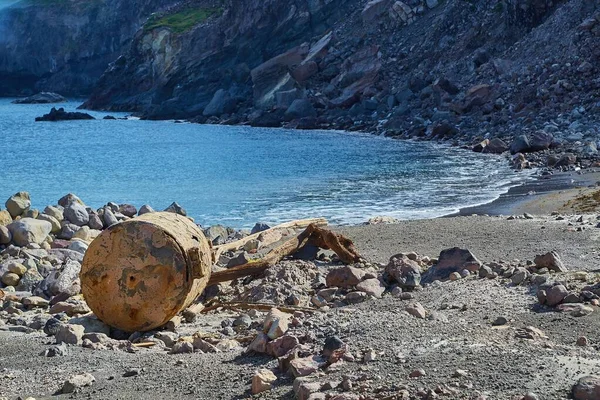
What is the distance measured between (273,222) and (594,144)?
1071 centimetres

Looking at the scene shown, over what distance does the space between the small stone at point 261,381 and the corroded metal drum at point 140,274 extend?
2119 mm

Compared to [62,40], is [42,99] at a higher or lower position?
lower

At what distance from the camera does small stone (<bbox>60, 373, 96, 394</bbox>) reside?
5.54 metres

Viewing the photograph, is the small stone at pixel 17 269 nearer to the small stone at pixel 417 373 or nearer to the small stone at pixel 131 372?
the small stone at pixel 131 372

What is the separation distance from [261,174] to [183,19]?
176 feet

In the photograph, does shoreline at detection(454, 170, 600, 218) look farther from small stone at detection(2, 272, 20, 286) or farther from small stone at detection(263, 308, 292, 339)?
small stone at detection(263, 308, 292, 339)

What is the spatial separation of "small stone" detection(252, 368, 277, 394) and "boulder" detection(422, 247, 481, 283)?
3.07 metres

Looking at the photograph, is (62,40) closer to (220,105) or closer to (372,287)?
(220,105)

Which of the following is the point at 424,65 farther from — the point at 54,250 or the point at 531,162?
the point at 54,250

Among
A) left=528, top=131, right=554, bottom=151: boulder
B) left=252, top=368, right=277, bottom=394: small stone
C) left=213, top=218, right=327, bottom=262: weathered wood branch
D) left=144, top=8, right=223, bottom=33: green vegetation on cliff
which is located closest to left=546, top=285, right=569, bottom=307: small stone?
left=252, top=368, right=277, bottom=394: small stone

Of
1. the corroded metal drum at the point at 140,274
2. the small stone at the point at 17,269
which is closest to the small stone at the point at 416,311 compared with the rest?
the corroded metal drum at the point at 140,274

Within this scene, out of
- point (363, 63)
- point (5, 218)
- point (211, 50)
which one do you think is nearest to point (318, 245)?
point (5, 218)

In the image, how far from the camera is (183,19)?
7831 centimetres

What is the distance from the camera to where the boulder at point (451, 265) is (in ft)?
26.6
